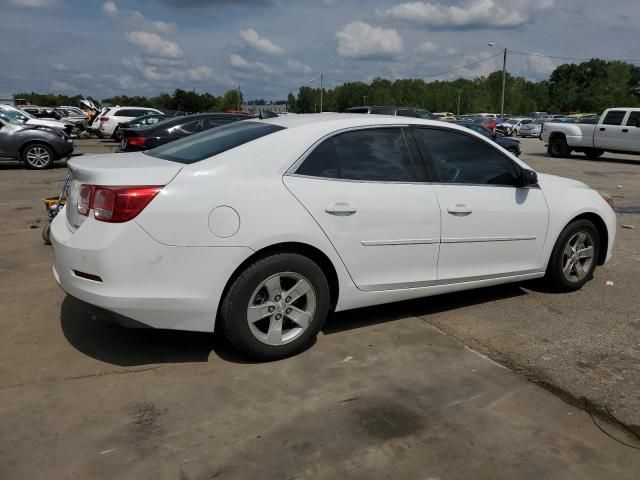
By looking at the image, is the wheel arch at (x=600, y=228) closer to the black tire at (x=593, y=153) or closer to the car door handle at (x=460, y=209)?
the car door handle at (x=460, y=209)

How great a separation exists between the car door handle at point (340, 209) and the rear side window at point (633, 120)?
19.1 metres

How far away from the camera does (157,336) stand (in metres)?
4.14

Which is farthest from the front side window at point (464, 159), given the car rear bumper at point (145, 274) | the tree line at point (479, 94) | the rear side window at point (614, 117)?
the tree line at point (479, 94)

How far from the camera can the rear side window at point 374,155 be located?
13.0 feet

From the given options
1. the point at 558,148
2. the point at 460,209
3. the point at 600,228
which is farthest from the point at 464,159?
the point at 558,148

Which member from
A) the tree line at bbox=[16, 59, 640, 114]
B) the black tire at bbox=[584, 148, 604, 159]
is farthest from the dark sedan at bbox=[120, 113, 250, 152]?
the tree line at bbox=[16, 59, 640, 114]

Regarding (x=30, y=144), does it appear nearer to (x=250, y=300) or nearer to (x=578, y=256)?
(x=250, y=300)

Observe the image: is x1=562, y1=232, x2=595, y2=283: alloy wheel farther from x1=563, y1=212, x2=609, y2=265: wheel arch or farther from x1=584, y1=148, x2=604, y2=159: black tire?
x1=584, y1=148, x2=604, y2=159: black tire

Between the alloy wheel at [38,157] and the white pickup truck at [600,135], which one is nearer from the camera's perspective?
the alloy wheel at [38,157]

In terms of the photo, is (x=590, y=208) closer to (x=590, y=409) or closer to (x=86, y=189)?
(x=590, y=409)

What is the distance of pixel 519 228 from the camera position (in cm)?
471

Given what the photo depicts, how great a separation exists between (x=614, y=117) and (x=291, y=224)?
1991 cm

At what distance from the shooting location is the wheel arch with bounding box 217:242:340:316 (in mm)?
3502

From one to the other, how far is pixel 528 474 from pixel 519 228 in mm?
2431
